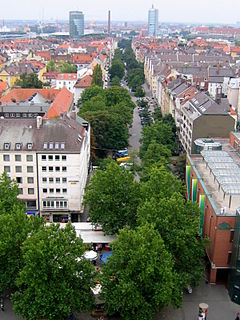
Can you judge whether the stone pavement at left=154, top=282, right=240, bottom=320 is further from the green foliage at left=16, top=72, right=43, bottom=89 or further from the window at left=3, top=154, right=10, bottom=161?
the green foliage at left=16, top=72, right=43, bottom=89

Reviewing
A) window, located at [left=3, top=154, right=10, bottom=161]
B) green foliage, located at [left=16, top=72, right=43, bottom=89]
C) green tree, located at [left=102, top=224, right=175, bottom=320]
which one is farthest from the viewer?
green foliage, located at [left=16, top=72, right=43, bottom=89]

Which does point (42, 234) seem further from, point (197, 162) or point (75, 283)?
point (197, 162)

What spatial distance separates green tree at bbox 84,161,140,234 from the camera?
52.8 meters

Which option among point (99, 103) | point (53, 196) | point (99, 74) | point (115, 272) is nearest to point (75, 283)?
point (115, 272)

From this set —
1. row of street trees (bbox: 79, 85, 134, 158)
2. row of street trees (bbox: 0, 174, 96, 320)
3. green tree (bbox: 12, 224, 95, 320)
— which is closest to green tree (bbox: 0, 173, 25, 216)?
row of street trees (bbox: 0, 174, 96, 320)

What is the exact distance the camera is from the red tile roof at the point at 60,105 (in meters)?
81.3

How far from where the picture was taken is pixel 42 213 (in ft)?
211

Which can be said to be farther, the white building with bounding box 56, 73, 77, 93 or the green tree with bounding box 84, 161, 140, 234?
the white building with bounding box 56, 73, 77, 93

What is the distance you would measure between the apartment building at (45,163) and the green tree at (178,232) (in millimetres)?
19440

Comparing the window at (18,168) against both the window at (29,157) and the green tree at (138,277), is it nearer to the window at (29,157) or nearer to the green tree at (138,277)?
the window at (29,157)

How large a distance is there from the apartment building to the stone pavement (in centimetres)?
2331

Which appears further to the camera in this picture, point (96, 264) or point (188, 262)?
point (96, 264)

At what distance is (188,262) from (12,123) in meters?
33.8

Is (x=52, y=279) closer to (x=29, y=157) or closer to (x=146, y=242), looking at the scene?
(x=146, y=242)
